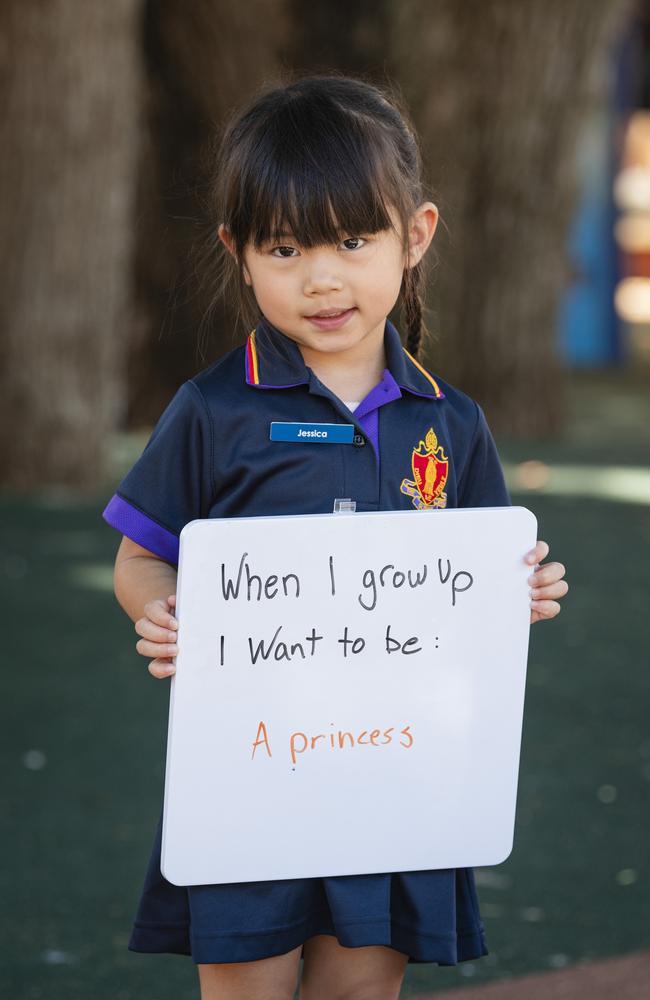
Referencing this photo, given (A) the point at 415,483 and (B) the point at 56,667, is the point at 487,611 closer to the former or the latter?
(A) the point at 415,483

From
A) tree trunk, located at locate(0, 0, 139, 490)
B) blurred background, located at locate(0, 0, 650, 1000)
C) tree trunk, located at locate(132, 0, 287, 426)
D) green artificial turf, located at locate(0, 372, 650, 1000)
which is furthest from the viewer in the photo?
tree trunk, located at locate(132, 0, 287, 426)

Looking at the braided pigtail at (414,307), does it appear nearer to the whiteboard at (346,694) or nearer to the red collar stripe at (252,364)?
the red collar stripe at (252,364)

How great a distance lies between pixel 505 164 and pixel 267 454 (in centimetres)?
650

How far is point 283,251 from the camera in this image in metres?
1.73

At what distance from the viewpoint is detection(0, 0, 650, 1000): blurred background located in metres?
2.73

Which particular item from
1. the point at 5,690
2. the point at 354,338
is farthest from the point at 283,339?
the point at 5,690

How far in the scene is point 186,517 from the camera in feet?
5.91

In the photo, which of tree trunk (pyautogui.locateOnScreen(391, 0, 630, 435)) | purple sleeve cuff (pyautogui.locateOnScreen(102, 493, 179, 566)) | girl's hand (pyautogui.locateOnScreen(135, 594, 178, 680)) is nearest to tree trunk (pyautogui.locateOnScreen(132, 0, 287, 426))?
tree trunk (pyautogui.locateOnScreen(391, 0, 630, 435))

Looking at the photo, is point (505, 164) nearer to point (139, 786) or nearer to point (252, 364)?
point (139, 786)

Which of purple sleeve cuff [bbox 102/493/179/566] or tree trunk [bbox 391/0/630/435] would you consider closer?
purple sleeve cuff [bbox 102/493/179/566]

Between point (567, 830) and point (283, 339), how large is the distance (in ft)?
5.39

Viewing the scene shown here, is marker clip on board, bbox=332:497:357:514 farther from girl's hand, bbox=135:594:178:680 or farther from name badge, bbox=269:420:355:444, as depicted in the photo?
girl's hand, bbox=135:594:178:680

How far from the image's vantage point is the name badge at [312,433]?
176 centimetres

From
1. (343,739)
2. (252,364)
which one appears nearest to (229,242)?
(252,364)
